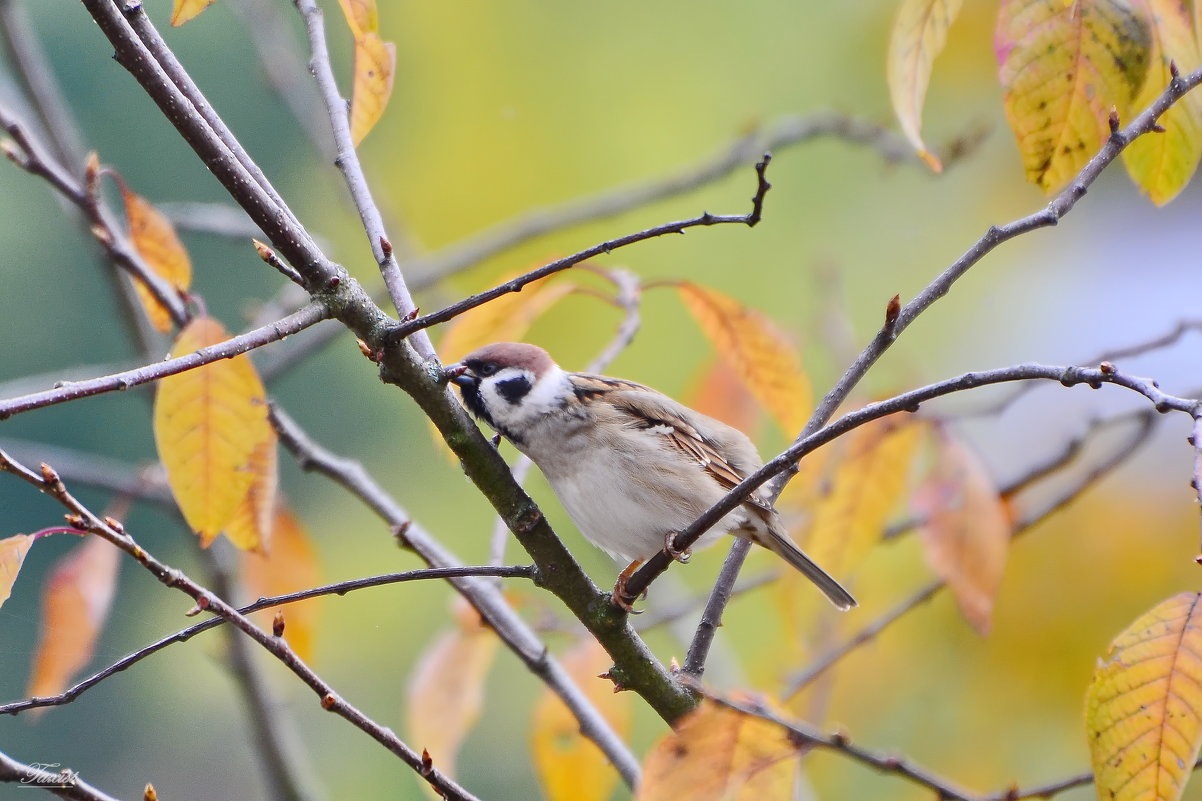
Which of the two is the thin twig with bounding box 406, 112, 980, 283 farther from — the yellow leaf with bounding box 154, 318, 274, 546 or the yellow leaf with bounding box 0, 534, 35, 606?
the yellow leaf with bounding box 0, 534, 35, 606

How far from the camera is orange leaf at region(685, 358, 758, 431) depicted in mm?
2275

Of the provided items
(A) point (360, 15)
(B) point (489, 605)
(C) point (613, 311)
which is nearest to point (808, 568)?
(B) point (489, 605)

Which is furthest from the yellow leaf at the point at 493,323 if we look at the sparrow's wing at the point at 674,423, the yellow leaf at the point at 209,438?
the yellow leaf at the point at 209,438

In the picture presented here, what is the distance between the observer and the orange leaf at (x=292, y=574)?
198 centimetres

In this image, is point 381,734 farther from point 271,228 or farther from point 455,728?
point 455,728

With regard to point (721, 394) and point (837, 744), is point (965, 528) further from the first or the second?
point (837, 744)

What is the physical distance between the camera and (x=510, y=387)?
5.82ft

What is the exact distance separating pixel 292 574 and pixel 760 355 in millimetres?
1005

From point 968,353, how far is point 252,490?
11.5 feet

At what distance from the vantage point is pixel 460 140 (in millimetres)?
4371

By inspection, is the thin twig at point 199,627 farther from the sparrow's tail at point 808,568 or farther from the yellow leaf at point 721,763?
the sparrow's tail at point 808,568

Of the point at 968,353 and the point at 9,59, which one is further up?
the point at 9,59

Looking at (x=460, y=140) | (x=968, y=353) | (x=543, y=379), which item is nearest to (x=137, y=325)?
(x=543, y=379)

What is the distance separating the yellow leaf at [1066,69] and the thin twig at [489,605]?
96cm
